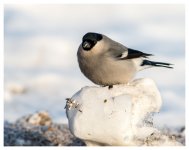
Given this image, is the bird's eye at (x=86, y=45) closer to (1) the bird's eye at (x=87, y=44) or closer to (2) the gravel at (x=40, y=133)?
(1) the bird's eye at (x=87, y=44)

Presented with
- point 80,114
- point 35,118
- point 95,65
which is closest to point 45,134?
point 35,118

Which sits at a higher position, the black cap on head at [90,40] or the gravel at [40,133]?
the black cap on head at [90,40]

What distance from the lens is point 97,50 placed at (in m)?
5.94

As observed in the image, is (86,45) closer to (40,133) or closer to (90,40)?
(90,40)

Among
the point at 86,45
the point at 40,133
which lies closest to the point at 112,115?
the point at 86,45

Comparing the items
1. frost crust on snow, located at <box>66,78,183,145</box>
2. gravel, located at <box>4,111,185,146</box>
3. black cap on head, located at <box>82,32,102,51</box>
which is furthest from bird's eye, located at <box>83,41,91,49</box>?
gravel, located at <box>4,111,185,146</box>

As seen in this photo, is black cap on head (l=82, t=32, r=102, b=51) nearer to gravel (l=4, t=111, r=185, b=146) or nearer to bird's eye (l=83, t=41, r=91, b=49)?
bird's eye (l=83, t=41, r=91, b=49)

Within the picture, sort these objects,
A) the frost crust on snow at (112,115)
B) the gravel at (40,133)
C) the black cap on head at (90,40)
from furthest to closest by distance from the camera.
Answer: the gravel at (40,133)
the black cap on head at (90,40)
the frost crust on snow at (112,115)

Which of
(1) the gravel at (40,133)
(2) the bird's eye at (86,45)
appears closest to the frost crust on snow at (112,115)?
(2) the bird's eye at (86,45)

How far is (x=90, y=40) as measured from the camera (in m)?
5.81

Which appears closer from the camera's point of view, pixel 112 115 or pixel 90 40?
pixel 112 115

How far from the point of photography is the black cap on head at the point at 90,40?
5738mm

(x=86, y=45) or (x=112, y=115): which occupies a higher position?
(x=86, y=45)

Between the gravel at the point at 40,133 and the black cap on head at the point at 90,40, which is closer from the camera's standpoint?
the black cap on head at the point at 90,40
